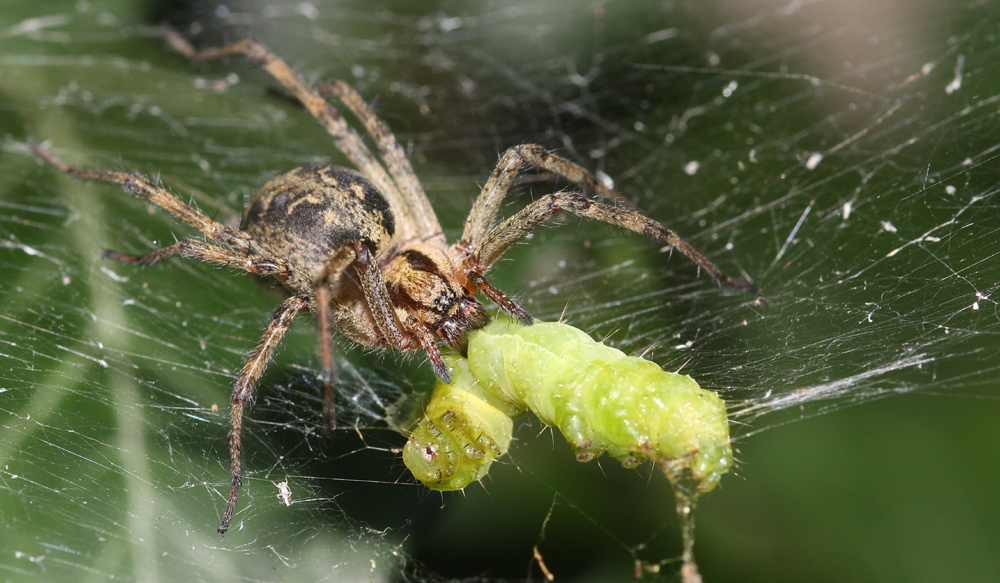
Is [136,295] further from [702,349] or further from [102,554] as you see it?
[702,349]

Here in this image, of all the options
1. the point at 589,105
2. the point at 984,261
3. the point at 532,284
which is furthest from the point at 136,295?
the point at 984,261

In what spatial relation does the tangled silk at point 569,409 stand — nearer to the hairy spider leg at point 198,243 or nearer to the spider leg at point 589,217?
the spider leg at point 589,217

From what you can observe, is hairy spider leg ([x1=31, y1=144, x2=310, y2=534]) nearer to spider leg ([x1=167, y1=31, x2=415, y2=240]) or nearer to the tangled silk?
the tangled silk

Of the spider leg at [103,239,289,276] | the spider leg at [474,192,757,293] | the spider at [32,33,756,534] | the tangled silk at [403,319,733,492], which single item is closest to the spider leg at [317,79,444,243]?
the spider at [32,33,756,534]

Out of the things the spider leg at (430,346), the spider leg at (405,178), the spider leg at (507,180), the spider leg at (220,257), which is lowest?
the spider leg at (220,257)

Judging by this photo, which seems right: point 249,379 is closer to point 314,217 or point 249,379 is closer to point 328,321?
point 328,321

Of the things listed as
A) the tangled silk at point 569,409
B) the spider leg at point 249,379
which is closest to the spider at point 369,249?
the spider leg at point 249,379

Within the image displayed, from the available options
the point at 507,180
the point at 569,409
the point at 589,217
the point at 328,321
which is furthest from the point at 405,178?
the point at 569,409
